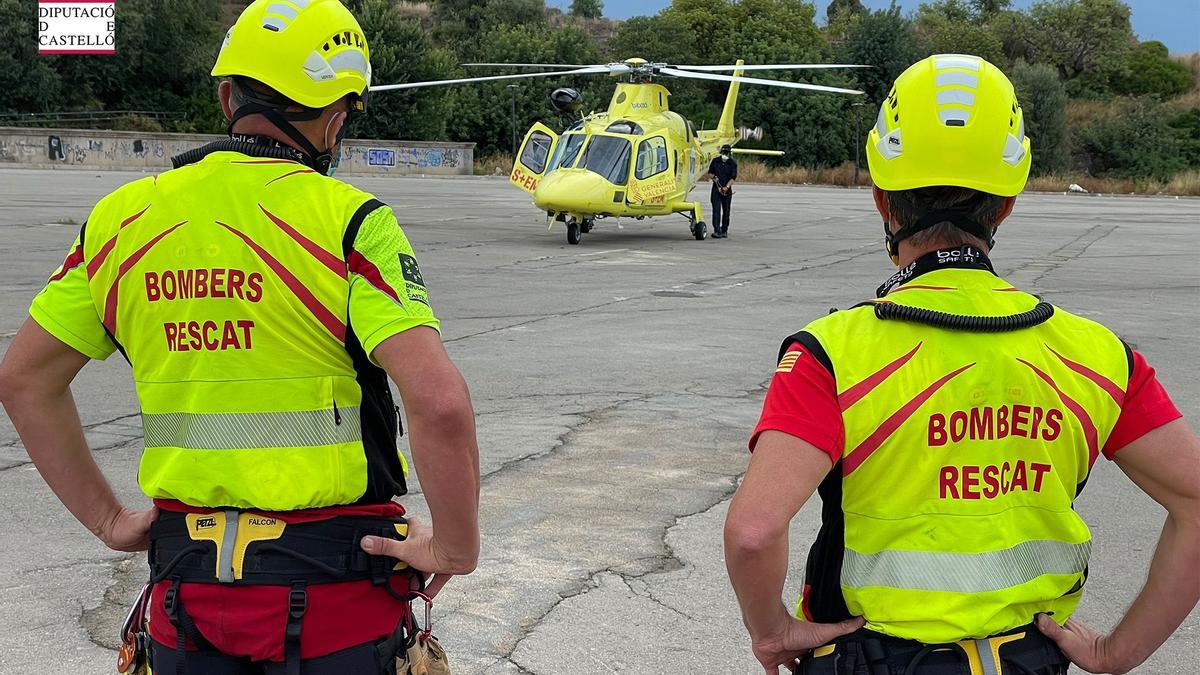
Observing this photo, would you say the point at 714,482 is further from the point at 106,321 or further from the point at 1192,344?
the point at 1192,344

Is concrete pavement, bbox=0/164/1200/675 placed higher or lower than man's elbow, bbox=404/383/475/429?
lower

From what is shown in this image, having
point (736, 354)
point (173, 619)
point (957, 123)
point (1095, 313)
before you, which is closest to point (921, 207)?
point (957, 123)

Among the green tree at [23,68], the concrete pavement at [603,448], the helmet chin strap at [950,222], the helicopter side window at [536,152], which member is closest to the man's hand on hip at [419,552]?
the helmet chin strap at [950,222]

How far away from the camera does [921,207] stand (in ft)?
7.38

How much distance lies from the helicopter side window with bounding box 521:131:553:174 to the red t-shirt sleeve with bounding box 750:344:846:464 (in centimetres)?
2125

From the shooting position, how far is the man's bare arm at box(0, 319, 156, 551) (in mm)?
2535

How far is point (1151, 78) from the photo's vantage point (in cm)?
7888

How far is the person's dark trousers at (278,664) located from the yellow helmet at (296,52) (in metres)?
1.08

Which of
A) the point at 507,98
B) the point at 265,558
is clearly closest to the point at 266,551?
the point at 265,558

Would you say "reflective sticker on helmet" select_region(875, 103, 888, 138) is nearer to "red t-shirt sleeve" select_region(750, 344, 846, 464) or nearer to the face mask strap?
"red t-shirt sleeve" select_region(750, 344, 846, 464)

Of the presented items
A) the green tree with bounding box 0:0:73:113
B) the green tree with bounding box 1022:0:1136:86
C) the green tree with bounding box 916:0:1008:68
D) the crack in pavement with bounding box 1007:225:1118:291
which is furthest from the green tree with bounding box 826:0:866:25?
the crack in pavement with bounding box 1007:225:1118:291

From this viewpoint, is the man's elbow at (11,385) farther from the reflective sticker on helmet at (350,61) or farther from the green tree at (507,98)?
the green tree at (507,98)

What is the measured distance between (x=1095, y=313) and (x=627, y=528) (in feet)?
32.7

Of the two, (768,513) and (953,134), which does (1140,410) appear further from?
(768,513)
